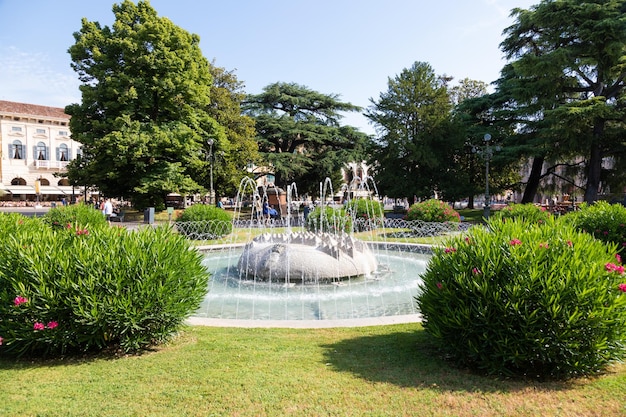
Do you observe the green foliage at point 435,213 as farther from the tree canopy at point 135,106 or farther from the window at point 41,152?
the window at point 41,152

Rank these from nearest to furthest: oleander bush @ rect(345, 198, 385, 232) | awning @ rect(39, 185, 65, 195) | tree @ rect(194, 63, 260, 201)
A: oleander bush @ rect(345, 198, 385, 232) → tree @ rect(194, 63, 260, 201) → awning @ rect(39, 185, 65, 195)

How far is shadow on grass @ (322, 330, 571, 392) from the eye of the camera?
390 cm

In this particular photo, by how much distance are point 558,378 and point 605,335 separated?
0.62 meters

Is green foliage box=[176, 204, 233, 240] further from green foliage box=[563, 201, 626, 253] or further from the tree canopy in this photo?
green foliage box=[563, 201, 626, 253]

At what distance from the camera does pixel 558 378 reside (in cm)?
402

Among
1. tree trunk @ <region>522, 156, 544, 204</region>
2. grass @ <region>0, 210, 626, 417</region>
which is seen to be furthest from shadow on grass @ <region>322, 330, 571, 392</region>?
tree trunk @ <region>522, 156, 544, 204</region>

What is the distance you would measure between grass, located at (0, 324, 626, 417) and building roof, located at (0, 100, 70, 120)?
64984 millimetres

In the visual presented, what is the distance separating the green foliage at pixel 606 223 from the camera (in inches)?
346

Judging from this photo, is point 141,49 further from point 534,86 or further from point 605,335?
point 605,335

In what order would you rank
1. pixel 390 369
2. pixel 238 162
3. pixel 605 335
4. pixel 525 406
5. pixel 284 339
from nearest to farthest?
pixel 525 406 < pixel 605 335 < pixel 390 369 < pixel 284 339 < pixel 238 162

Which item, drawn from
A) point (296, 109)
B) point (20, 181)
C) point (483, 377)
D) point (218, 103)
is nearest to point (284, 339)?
point (483, 377)

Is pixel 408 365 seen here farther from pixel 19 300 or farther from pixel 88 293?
pixel 19 300

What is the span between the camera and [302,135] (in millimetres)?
38406

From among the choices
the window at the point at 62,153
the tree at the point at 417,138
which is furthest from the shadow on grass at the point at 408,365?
the window at the point at 62,153
